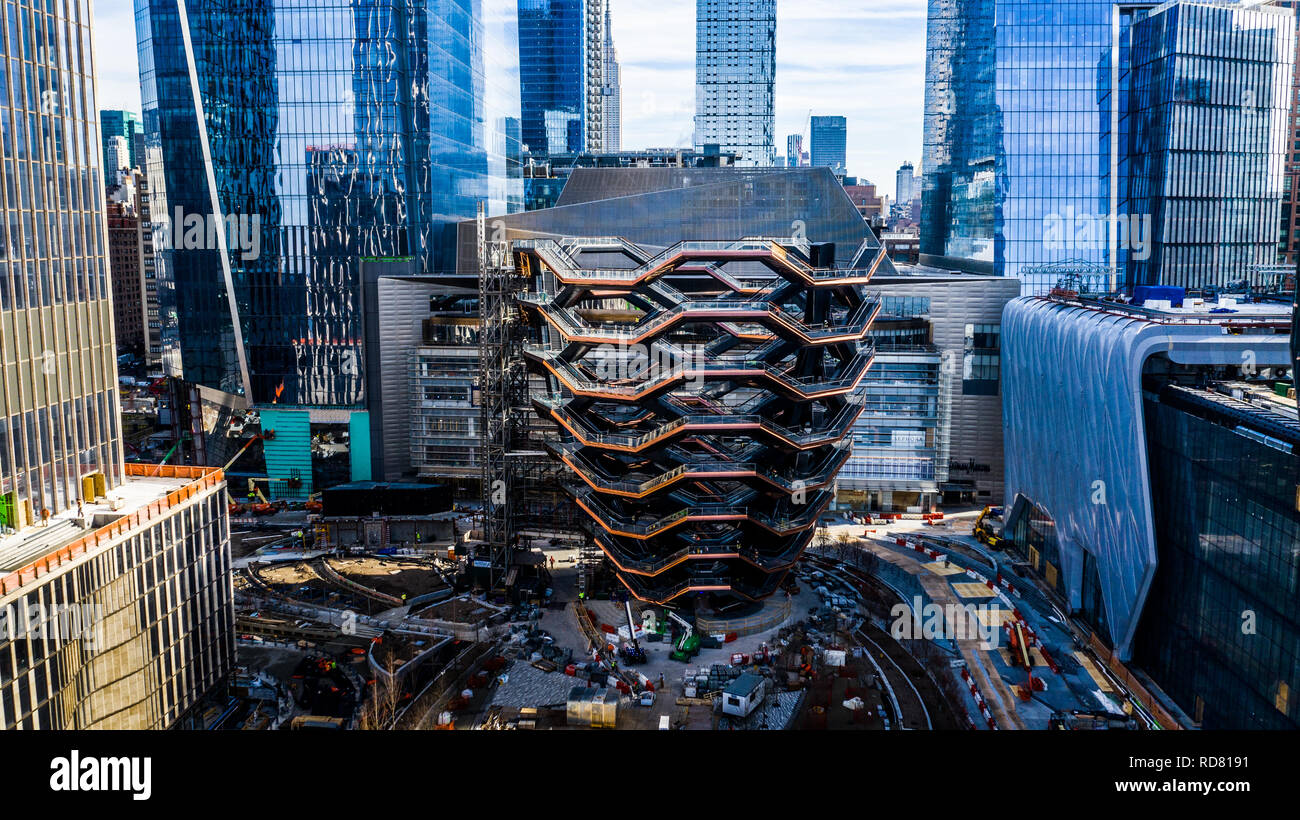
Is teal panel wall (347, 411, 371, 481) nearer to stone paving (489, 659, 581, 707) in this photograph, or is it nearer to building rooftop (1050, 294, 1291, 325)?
stone paving (489, 659, 581, 707)

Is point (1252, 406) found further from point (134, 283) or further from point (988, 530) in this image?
point (134, 283)

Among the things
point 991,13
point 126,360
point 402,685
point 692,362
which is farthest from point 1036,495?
point 126,360

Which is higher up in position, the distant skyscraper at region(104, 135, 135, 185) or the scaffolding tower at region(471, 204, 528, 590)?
the distant skyscraper at region(104, 135, 135, 185)

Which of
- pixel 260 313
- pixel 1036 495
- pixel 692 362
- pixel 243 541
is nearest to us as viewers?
pixel 692 362

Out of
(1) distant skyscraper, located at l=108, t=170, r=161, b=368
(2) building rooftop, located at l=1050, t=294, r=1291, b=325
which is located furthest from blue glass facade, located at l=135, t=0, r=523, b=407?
(1) distant skyscraper, located at l=108, t=170, r=161, b=368

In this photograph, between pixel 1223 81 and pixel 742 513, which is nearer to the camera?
pixel 742 513

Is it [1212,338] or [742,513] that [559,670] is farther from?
[1212,338]

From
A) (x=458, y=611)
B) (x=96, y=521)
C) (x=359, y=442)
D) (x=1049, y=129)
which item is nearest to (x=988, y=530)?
(x=458, y=611)
